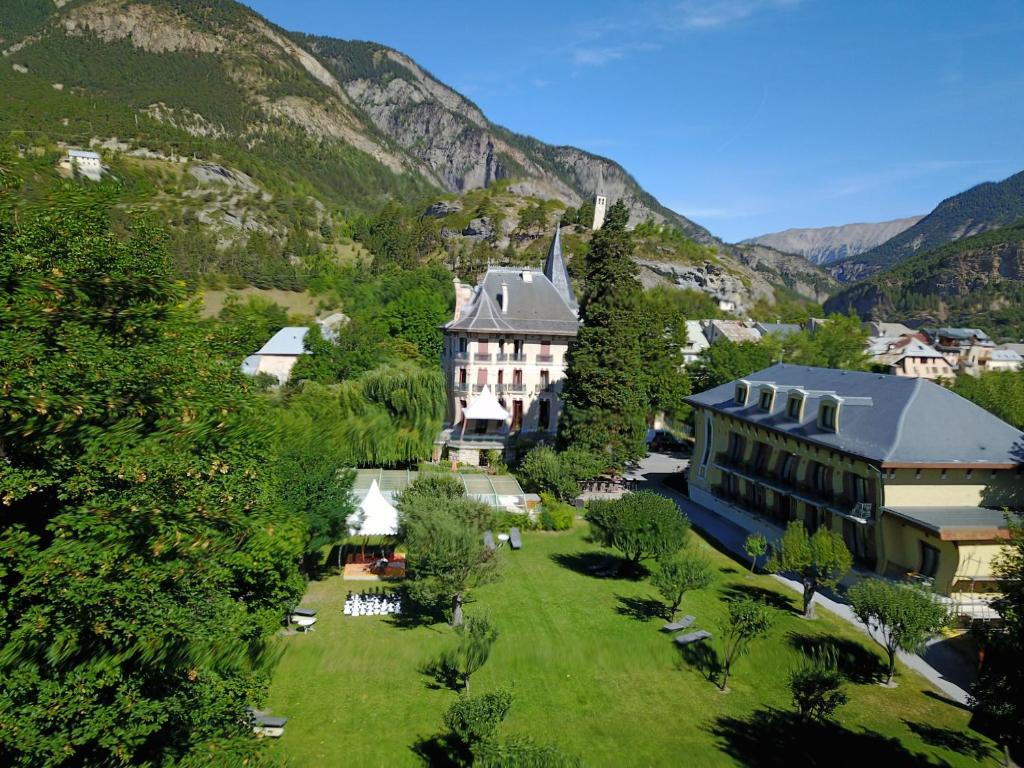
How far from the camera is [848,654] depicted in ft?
59.9

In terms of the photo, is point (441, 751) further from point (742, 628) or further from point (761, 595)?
point (761, 595)

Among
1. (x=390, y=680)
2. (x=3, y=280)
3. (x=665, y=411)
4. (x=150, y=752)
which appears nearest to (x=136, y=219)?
(x=3, y=280)

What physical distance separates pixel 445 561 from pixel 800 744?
1026cm

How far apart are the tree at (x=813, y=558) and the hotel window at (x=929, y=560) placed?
9.38ft

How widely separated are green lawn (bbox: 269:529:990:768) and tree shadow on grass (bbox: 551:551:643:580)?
2684 millimetres

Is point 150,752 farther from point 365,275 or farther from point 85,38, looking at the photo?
point 85,38

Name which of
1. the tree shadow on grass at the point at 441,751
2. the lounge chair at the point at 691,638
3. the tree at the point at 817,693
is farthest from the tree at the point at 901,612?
the tree shadow on grass at the point at 441,751

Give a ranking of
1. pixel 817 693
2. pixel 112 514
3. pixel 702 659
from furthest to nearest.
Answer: pixel 702 659, pixel 817 693, pixel 112 514

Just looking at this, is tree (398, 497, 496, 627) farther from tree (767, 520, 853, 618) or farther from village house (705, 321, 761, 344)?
village house (705, 321, 761, 344)

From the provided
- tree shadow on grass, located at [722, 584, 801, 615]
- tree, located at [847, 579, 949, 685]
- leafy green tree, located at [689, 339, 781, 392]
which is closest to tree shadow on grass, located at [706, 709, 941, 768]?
tree, located at [847, 579, 949, 685]

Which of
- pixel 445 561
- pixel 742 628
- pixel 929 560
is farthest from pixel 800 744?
pixel 929 560

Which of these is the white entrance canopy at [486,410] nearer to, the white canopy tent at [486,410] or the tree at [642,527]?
the white canopy tent at [486,410]

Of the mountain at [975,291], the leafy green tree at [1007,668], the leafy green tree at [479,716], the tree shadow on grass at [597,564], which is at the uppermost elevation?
the mountain at [975,291]

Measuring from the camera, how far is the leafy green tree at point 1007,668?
34.5ft
